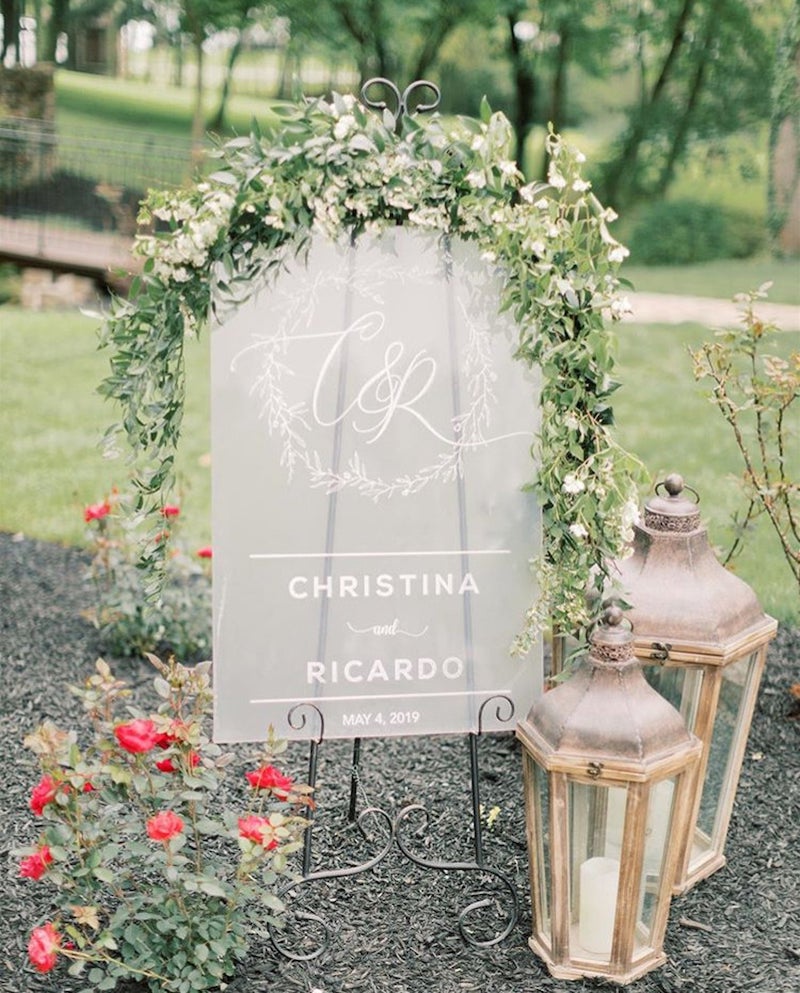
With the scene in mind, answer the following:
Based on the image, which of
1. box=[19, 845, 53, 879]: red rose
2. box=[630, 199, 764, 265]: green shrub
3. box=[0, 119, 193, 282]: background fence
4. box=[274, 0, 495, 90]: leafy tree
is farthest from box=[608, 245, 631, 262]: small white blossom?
box=[274, 0, 495, 90]: leafy tree

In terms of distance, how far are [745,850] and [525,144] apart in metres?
18.8

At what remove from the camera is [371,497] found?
294cm

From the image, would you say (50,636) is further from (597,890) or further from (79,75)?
(79,75)

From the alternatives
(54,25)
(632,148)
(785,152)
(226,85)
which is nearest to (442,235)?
(785,152)

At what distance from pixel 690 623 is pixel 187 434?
547 centimetres

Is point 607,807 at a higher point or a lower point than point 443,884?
higher

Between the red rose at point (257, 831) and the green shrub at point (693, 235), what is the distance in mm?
15805

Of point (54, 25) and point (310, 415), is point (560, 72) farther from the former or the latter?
point (310, 415)

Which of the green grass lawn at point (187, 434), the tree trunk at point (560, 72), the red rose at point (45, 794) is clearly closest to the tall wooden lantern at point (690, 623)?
the red rose at point (45, 794)

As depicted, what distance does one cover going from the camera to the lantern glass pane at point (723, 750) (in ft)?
10.3

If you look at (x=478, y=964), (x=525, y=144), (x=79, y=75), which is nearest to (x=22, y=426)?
(x=478, y=964)

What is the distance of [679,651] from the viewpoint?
297 centimetres

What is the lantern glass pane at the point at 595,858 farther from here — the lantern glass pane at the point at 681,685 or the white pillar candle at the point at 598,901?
the lantern glass pane at the point at 681,685

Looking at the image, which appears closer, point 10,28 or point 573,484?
point 573,484
